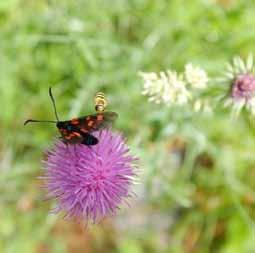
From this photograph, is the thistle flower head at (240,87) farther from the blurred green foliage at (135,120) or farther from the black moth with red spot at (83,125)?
the black moth with red spot at (83,125)

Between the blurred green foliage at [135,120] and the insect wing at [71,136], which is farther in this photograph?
the blurred green foliage at [135,120]

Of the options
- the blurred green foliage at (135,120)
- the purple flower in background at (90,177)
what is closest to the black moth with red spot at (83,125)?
the purple flower in background at (90,177)

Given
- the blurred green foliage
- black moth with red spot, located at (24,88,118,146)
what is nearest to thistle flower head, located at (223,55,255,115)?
the blurred green foliage

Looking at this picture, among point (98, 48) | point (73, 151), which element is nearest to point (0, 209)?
point (98, 48)

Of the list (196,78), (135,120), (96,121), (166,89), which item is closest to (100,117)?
(96,121)

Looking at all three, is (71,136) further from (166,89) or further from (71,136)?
(166,89)

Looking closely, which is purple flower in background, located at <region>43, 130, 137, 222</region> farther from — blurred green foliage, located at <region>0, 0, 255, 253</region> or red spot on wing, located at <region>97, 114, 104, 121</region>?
blurred green foliage, located at <region>0, 0, 255, 253</region>
